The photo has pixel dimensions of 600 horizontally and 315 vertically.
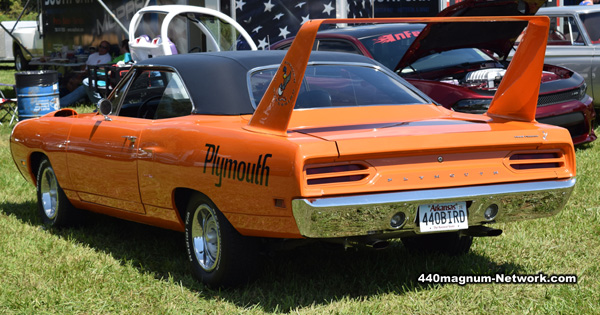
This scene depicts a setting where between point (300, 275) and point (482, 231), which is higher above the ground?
point (482, 231)

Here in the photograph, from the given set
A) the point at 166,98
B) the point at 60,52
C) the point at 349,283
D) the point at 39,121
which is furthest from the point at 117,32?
the point at 349,283

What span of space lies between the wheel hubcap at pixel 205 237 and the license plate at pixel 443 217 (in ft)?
3.77

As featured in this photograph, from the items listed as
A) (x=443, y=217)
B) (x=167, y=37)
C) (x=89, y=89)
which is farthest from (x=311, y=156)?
(x=89, y=89)

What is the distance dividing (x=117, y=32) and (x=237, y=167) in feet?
46.9

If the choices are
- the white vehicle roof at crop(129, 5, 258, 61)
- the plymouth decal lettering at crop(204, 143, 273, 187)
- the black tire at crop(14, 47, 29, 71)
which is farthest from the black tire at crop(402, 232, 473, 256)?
the black tire at crop(14, 47, 29, 71)

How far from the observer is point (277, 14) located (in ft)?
51.8

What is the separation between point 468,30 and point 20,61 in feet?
64.4

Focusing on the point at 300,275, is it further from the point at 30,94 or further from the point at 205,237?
the point at 30,94

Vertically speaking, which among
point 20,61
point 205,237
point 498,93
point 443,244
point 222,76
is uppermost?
point 222,76

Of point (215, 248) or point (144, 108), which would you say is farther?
point (144, 108)

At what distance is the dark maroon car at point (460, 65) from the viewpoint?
8023 mm

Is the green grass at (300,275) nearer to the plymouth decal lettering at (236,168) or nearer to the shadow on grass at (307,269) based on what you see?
the shadow on grass at (307,269)

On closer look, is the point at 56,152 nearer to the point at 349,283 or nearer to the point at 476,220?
the point at 349,283

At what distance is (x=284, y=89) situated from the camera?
13.1 feet
